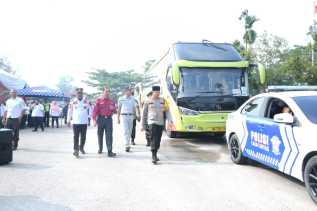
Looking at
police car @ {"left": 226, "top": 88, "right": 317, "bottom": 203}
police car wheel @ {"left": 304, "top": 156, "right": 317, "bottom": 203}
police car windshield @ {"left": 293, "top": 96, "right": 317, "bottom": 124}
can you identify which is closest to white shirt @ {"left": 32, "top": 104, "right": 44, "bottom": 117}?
police car @ {"left": 226, "top": 88, "right": 317, "bottom": 203}

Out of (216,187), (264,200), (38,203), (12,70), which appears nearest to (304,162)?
(264,200)

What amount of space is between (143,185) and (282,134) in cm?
243

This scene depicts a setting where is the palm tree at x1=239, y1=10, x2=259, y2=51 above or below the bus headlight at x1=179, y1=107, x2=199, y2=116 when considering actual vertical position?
above

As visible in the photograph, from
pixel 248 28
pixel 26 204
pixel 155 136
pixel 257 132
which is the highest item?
pixel 248 28

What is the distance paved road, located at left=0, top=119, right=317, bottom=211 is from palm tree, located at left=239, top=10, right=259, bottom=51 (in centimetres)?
3786

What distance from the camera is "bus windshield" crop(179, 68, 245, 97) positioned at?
12.8 metres

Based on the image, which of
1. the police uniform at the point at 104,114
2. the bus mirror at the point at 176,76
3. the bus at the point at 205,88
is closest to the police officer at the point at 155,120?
the police uniform at the point at 104,114

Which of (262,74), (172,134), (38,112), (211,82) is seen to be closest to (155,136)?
(211,82)

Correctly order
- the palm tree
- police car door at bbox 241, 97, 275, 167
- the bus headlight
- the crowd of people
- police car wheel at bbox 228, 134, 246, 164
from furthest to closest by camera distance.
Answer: the palm tree, the bus headlight, the crowd of people, police car wheel at bbox 228, 134, 246, 164, police car door at bbox 241, 97, 275, 167

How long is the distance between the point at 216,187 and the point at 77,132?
474cm

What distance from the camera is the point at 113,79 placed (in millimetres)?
91438

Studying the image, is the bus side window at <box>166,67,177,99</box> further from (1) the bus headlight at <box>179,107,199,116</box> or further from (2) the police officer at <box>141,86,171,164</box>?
(2) the police officer at <box>141,86,171,164</box>

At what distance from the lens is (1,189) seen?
659cm

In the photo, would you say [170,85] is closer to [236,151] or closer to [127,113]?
[127,113]
